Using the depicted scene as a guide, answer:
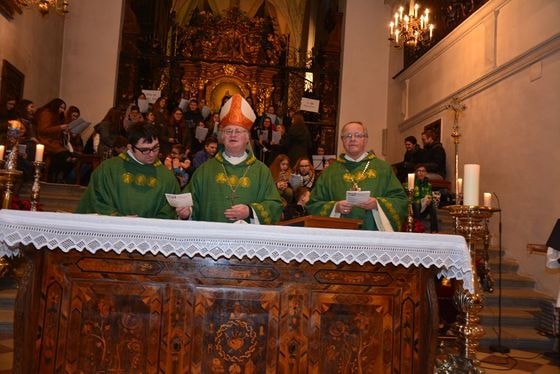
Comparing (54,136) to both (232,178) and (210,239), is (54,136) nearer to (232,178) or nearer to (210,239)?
(232,178)

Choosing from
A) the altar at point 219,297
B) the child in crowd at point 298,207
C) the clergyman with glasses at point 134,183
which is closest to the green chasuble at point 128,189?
the clergyman with glasses at point 134,183

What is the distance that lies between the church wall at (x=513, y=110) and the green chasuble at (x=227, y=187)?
5.16 m

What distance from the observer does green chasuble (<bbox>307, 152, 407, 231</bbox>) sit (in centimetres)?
448

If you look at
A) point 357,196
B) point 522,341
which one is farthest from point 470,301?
point 522,341

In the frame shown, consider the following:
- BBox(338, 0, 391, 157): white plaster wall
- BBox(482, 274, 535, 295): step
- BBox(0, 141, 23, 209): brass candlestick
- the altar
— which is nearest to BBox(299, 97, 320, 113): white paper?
BBox(338, 0, 391, 157): white plaster wall

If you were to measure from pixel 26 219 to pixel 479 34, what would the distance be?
9.64 metres

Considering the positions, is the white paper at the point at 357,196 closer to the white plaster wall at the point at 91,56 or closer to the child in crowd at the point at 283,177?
the child in crowd at the point at 283,177

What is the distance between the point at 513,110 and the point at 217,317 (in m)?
7.51

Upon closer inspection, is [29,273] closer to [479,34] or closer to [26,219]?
[26,219]

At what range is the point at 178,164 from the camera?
31.3ft

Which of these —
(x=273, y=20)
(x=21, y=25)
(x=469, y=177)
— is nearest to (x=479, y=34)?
(x=469, y=177)

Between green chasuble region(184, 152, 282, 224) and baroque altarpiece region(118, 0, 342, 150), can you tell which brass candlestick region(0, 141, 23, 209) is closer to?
green chasuble region(184, 152, 282, 224)

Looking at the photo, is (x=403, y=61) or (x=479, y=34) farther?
(x=403, y=61)

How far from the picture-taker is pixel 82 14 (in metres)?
14.5
